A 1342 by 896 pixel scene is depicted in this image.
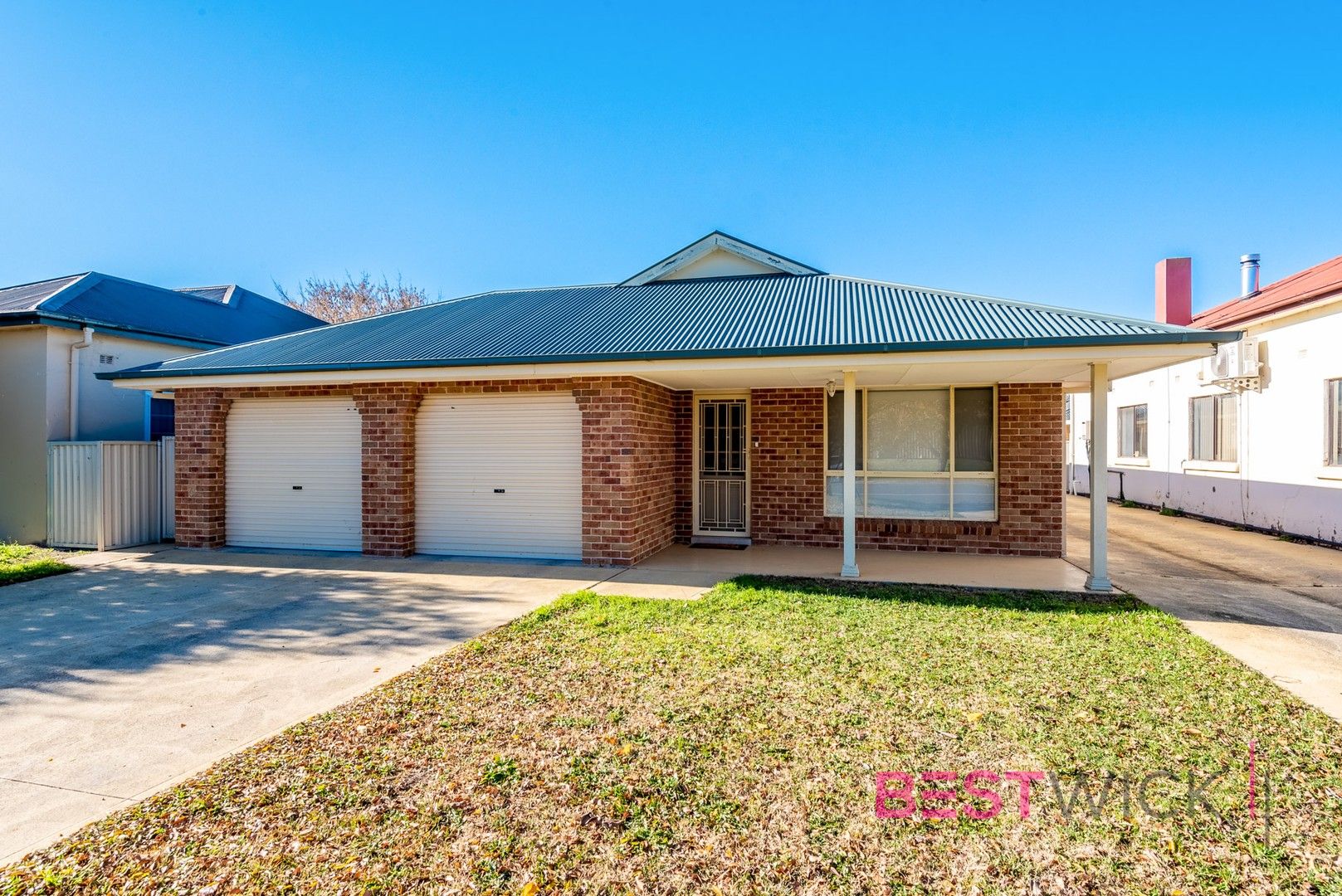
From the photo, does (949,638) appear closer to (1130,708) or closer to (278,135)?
(1130,708)

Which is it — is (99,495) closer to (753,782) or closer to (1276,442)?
(753,782)

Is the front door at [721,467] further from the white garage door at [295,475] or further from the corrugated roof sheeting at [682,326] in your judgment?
the white garage door at [295,475]

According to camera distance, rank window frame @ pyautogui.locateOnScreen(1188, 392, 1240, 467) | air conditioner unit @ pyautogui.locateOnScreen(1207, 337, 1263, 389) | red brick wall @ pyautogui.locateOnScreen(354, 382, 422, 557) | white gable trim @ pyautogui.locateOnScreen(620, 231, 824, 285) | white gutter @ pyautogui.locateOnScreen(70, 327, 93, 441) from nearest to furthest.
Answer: red brick wall @ pyautogui.locateOnScreen(354, 382, 422, 557) → white gutter @ pyautogui.locateOnScreen(70, 327, 93, 441) → air conditioner unit @ pyautogui.locateOnScreen(1207, 337, 1263, 389) → white gable trim @ pyautogui.locateOnScreen(620, 231, 824, 285) → window frame @ pyautogui.locateOnScreen(1188, 392, 1240, 467)

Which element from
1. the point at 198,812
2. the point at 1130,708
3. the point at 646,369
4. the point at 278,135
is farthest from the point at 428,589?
the point at 278,135

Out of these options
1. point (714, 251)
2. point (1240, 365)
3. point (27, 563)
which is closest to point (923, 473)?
point (714, 251)

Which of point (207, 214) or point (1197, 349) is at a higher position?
point (207, 214)

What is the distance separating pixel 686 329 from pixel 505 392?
2.79 metres

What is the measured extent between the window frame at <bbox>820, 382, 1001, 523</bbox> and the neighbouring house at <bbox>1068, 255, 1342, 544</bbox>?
4345mm

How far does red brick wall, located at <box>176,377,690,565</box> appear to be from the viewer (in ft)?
28.5

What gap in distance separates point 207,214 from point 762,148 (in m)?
17.1

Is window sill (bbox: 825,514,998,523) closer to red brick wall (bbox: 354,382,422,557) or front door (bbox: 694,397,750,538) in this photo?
front door (bbox: 694,397,750,538)

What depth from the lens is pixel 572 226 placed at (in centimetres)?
1975

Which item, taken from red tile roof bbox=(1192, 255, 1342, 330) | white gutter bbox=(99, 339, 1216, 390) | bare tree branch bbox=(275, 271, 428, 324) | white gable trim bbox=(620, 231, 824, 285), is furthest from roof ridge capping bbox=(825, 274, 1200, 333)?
bare tree branch bbox=(275, 271, 428, 324)

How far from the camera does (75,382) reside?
1104cm
